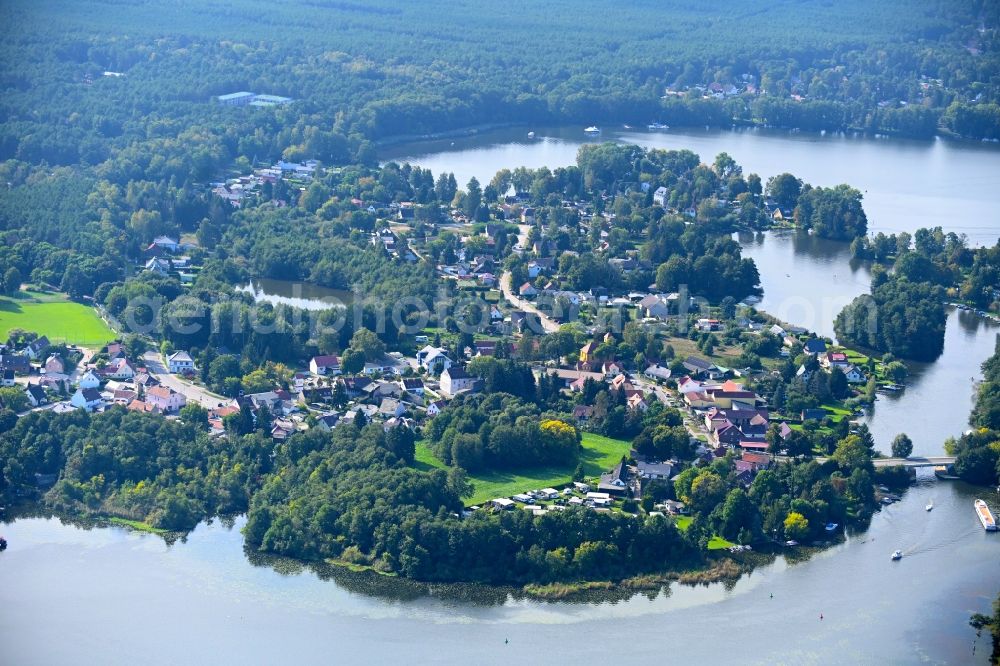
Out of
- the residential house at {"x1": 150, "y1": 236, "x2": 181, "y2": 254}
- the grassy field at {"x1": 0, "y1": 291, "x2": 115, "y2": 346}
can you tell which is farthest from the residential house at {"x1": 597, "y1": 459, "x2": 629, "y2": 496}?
the residential house at {"x1": 150, "y1": 236, "x2": 181, "y2": 254}

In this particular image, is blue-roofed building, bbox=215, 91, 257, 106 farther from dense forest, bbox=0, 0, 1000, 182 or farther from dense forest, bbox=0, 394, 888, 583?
dense forest, bbox=0, 394, 888, 583

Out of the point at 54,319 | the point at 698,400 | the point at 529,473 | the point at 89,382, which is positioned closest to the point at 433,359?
the point at 698,400

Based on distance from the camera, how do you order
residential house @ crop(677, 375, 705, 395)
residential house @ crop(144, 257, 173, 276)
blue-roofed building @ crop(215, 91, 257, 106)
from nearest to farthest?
residential house @ crop(677, 375, 705, 395) < residential house @ crop(144, 257, 173, 276) < blue-roofed building @ crop(215, 91, 257, 106)

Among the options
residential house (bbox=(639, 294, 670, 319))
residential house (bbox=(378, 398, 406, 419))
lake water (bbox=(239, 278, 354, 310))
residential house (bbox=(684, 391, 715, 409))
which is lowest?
lake water (bbox=(239, 278, 354, 310))

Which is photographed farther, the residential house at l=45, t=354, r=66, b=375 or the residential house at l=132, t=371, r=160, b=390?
the residential house at l=45, t=354, r=66, b=375

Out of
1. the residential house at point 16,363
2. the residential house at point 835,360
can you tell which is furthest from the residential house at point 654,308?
the residential house at point 16,363

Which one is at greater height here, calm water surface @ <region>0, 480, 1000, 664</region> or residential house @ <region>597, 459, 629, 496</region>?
residential house @ <region>597, 459, 629, 496</region>

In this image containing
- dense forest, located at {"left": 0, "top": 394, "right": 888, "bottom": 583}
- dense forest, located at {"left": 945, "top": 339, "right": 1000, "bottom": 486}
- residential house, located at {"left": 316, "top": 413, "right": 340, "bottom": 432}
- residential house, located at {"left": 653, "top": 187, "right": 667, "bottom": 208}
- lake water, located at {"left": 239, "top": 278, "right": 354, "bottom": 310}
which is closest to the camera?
dense forest, located at {"left": 0, "top": 394, "right": 888, "bottom": 583}
